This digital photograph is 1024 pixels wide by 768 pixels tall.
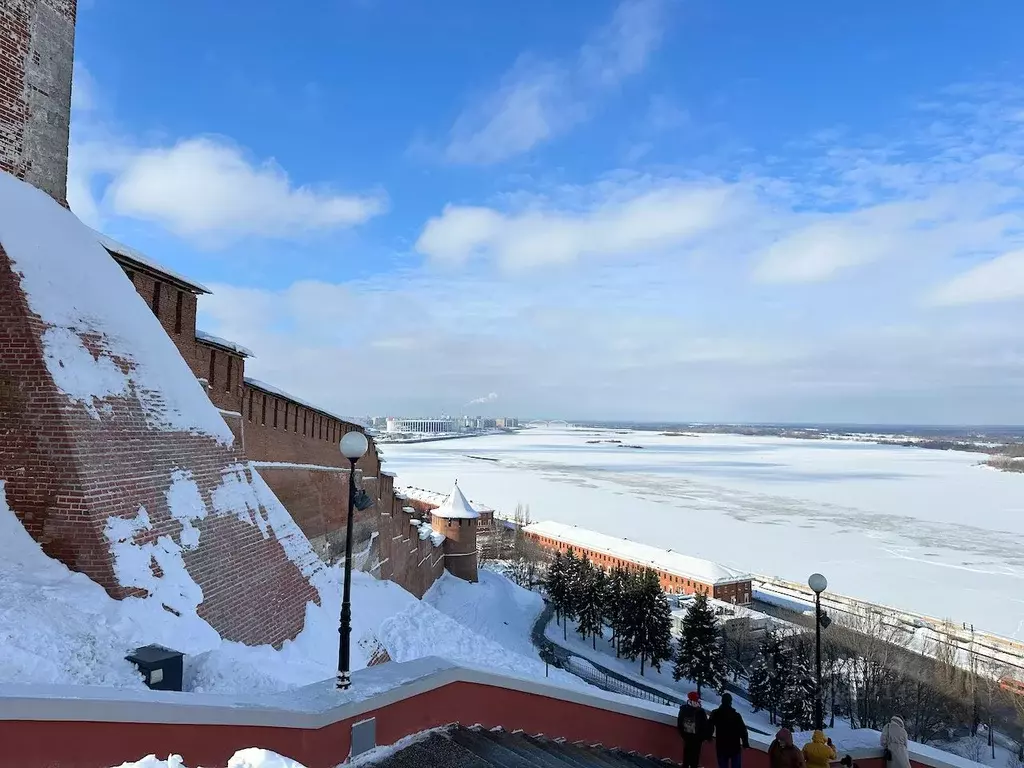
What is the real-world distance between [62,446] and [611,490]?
3120 inches

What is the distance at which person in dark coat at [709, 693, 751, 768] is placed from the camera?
212 inches

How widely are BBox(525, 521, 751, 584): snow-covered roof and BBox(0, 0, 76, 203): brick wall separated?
127ft

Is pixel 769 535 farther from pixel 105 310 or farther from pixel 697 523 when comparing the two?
pixel 105 310

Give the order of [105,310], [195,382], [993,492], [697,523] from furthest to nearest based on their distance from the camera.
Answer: [993,492], [697,523], [195,382], [105,310]

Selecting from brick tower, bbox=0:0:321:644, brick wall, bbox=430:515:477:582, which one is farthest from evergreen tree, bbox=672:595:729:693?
brick tower, bbox=0:0:321:644

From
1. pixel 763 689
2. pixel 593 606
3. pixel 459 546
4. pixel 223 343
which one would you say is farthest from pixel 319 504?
pixel 593 606

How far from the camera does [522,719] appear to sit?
17.4ft

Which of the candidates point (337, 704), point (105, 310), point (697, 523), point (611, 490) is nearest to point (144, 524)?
point (105, 310)

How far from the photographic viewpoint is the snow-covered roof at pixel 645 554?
40344mm

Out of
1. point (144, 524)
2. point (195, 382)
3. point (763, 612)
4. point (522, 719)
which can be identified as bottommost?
point (763, 612)

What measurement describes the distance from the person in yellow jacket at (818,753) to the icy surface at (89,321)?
718 cm

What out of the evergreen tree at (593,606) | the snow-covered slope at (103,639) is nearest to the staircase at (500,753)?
the snow-covered slope at (103,639)

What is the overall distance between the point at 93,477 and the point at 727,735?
6.14 metres

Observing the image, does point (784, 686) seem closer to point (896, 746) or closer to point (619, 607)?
point (619, 607)
